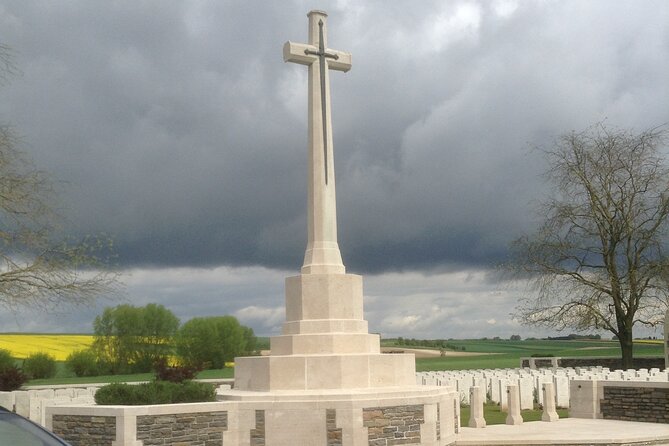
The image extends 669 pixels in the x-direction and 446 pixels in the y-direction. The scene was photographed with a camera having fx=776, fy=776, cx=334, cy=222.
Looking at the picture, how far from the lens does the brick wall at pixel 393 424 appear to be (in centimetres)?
1104

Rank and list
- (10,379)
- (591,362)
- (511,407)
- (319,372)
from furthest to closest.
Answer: (591,362), (10,379), (511,407), (319,372)

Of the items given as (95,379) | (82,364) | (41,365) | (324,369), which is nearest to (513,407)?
(324,369)

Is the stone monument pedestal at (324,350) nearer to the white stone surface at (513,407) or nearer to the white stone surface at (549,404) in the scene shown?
the white stone surface at (513,407)

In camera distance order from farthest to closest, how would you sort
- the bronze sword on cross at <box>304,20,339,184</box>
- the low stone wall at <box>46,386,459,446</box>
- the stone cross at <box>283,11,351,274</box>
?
the bronze sword on cross at <box>304,20,339,184</box> < the stone cross at <box>283,11,351,274</box> < the low stone wall at <box>46,386,459,446</box>

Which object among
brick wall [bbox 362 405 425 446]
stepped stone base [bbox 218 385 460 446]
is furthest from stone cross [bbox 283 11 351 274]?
brick wall [bbox 362 405 425 446]

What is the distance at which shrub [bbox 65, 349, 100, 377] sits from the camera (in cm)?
3991

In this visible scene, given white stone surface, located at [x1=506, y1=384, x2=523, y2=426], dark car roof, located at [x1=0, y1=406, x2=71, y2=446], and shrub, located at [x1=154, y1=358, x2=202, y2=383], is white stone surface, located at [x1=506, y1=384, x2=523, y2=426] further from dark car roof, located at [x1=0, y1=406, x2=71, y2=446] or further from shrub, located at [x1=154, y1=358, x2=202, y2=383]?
dark car roof, located at [x1=0, y1=406, x2=71, y2=446]

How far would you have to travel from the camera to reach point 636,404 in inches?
617

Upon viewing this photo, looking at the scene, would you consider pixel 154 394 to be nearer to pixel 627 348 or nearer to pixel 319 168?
pixel 319 168

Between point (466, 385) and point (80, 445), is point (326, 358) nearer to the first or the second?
point (80, 445)

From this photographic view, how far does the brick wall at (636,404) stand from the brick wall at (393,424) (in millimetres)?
6274

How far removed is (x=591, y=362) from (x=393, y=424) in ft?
75.4

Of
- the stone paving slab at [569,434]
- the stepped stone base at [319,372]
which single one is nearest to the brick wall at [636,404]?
the stone paving slab at [569,434]

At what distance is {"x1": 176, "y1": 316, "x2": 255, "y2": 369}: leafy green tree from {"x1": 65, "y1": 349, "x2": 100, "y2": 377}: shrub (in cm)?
568
